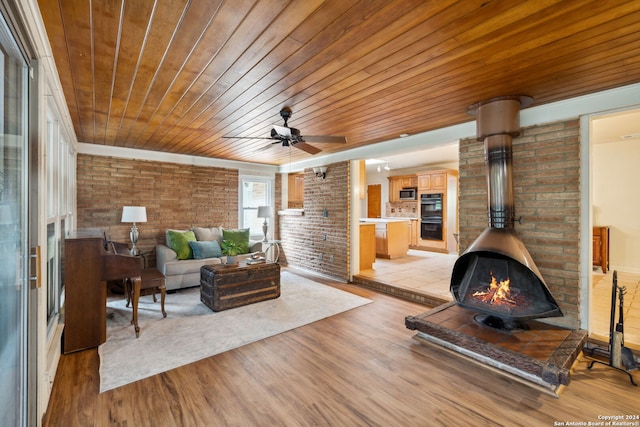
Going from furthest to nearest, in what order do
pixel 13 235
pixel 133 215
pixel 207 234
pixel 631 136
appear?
1. pixel 207 234
2. pixel 133 215
3. pixel 631 136
4. pixel 13 235

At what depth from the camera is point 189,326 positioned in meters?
3.32

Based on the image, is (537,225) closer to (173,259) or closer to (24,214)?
(24,214)

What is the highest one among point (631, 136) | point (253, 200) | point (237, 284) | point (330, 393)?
point (631, 136)

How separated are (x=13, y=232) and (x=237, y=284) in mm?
2644

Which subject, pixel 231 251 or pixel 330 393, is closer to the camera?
pixel 330 393

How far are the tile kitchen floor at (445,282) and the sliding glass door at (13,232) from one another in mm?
3956

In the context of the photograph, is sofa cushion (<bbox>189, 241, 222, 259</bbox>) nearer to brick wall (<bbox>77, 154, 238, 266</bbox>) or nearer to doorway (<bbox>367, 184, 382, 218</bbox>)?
brick wall (<bbox>77, 154, 238, 266</bbox>)

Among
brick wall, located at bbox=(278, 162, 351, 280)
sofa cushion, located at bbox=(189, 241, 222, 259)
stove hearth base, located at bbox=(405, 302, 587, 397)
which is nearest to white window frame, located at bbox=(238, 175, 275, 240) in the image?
brick wall, located at bbox=(278, 162, 351, 280)

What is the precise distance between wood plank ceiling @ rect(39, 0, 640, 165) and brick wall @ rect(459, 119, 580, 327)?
42cm

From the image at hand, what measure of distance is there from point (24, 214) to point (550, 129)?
4.22 meters

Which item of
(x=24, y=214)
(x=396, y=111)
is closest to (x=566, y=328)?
(x=396, y=111)

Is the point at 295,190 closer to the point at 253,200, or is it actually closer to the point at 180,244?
the point at 253,200

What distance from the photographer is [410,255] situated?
7543 millimetres

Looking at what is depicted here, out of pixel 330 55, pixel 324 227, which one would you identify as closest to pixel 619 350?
pixel 330 55
